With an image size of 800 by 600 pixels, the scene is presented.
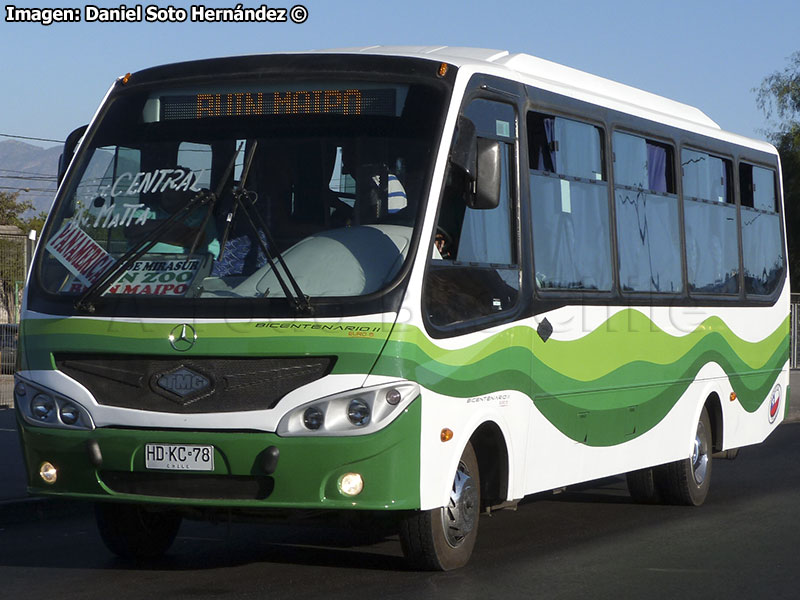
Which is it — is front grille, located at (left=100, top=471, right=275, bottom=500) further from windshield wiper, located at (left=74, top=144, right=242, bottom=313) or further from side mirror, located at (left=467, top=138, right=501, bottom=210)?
side mirror, located at (left=467, top=138, right=501, bottom=210)

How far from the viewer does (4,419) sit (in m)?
19.4

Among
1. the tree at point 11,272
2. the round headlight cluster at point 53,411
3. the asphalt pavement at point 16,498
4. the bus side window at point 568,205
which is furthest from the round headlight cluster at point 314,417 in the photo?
the tree at point 11,272

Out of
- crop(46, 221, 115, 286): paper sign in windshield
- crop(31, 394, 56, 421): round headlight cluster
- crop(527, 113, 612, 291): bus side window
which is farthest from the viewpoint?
crop(527, 113, 612, 291): bus side window

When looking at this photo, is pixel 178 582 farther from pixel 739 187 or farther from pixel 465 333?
pixel 739 187

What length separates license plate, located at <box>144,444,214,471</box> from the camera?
806cm

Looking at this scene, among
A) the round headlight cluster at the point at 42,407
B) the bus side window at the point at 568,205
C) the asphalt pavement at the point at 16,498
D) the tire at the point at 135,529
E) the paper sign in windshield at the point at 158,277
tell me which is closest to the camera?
the paper sign in windshield at the point at 158,277

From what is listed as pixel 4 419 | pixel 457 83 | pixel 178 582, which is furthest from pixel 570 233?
pixel 4 419

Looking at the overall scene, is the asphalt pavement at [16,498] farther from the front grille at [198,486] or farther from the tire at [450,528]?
the tire at [450,528]

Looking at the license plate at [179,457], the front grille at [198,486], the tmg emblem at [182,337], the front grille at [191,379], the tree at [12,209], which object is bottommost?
the front grille at [198,486]

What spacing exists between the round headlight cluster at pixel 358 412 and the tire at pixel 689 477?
5.01m

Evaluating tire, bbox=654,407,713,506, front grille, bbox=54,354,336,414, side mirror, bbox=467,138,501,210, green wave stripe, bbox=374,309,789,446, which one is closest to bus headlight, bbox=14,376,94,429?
front grille, bbox=54,354,336,414

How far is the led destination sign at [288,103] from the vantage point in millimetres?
8617

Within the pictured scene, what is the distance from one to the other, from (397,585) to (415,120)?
2.58m

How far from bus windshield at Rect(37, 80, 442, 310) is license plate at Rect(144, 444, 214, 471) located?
827 millimetres
